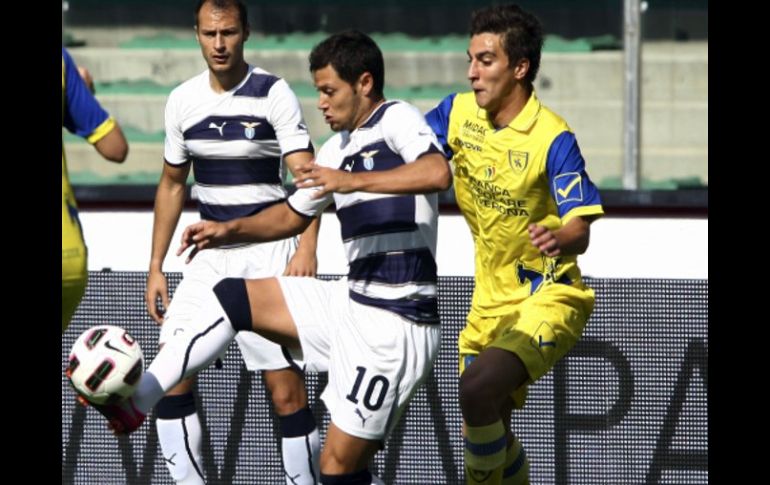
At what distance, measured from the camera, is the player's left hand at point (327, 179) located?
5.00 meters

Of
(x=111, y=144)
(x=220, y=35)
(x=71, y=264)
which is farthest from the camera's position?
(x=220, y=35)

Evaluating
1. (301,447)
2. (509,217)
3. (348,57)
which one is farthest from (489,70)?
(301,447)

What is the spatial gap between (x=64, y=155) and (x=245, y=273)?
66.6 inches

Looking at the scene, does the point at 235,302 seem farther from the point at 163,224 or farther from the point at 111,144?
the point at 163,224

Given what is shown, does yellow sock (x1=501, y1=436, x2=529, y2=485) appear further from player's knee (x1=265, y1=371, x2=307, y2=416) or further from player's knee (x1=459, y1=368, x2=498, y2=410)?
player's knee (x1=265, y1=371, x2=307, y2=416)

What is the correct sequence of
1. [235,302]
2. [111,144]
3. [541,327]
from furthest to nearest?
[541,327] < [235,302] < [111,144]

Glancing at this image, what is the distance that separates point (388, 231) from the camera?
17.8ft

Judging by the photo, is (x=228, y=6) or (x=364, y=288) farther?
(x=228, y=6)

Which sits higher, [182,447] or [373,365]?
[373,365]

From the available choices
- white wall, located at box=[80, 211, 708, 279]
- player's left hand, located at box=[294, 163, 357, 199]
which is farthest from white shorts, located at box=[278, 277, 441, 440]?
white wall, located at box=[80, 211, 708, 279]

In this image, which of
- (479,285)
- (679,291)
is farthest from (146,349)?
(679,291)

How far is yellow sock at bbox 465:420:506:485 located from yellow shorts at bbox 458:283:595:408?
24 centimetres

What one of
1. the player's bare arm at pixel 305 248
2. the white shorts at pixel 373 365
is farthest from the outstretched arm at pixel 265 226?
the player's bare arm at pixel 305 248
